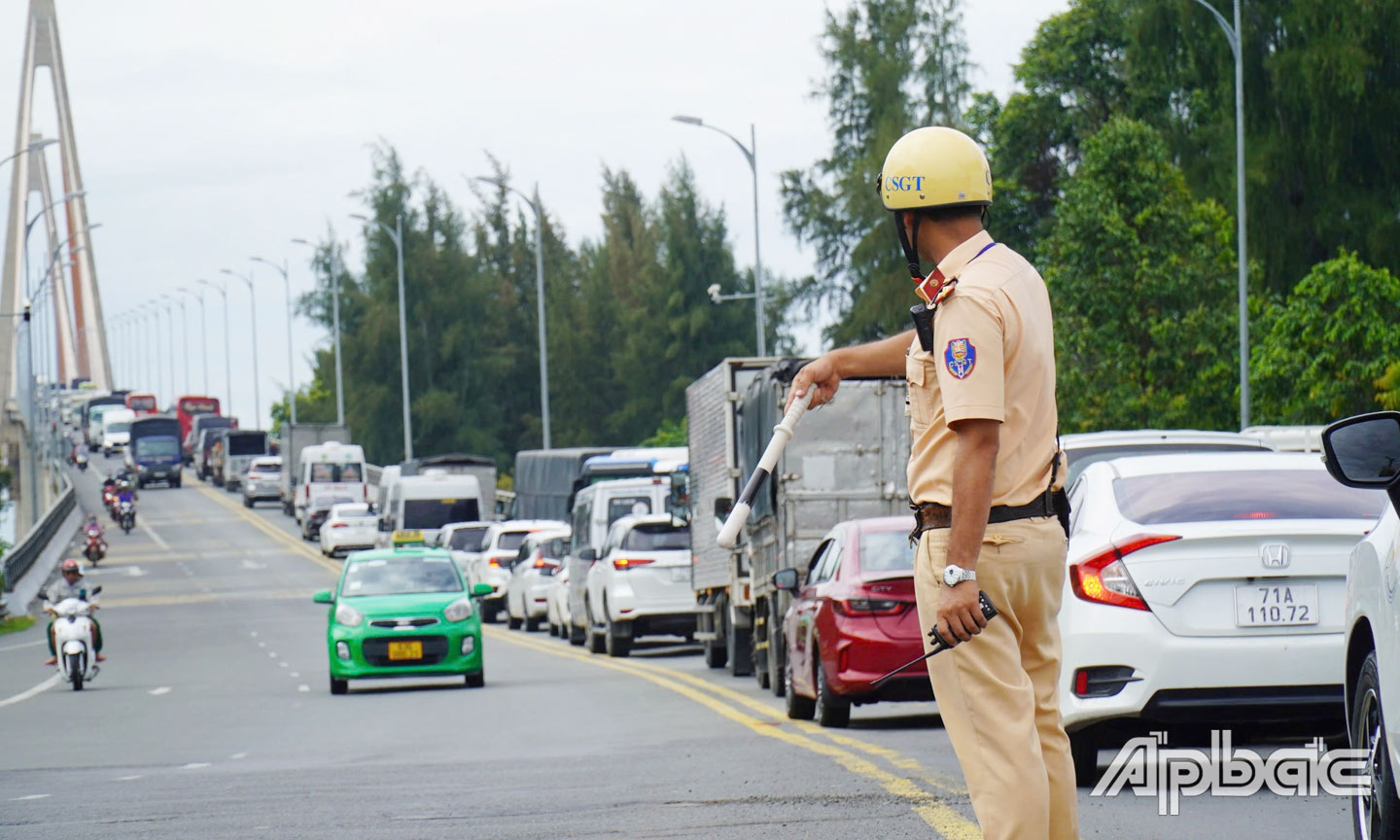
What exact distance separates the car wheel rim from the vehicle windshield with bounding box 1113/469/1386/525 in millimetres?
3151

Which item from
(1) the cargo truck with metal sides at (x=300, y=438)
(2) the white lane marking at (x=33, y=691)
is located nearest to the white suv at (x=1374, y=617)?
(2) the white lane marking at (x=33, y=691)

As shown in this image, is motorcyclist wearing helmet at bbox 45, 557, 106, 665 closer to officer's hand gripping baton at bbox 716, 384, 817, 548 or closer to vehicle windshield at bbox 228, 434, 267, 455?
officer's hand gripping baton at bbox 716, 384, 817, 548

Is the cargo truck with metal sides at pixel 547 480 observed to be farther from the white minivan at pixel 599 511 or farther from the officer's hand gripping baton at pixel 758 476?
the officer's hand gripping baton at pixel 758 476

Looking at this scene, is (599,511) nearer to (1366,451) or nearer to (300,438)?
(1366,451)

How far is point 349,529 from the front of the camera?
64.1 meters

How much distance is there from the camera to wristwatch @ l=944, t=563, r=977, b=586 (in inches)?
199

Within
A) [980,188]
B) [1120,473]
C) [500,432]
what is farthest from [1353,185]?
[500,432]

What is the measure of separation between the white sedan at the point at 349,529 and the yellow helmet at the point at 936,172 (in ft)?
193

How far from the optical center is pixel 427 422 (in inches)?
4031

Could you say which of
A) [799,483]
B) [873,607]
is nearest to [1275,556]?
[873,607]

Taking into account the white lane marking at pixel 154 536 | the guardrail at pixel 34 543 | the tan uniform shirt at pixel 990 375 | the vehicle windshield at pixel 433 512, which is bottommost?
the white lane marking at pixel 154 536

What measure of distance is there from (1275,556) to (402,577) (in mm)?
15821

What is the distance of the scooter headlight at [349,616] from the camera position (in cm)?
2258

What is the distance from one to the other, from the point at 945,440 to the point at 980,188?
1.95ft
